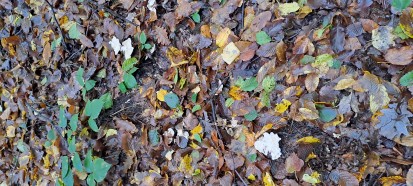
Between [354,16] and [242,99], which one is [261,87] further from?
[354,16]

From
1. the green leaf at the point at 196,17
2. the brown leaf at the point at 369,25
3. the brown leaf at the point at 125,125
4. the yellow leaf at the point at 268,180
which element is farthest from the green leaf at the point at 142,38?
the brown leaf at the point at 369,25

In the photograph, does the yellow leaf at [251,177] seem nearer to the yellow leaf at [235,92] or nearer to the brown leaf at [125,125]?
the yellow leaf at [235,92]

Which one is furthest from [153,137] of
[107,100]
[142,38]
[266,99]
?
[266,99]

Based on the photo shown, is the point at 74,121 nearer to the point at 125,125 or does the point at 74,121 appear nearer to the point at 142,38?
the point at 125,125

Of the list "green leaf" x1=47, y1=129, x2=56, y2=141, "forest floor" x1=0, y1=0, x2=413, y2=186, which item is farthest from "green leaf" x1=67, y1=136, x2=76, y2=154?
"green leaf" x1=47, y1=129, x2=56, y2=141

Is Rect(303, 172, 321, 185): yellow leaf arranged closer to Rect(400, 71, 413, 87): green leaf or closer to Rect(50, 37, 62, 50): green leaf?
Rect(400, 71, 413, 87): green leaf

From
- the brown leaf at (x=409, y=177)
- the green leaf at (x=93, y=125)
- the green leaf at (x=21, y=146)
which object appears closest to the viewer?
the brown leaf at (x=409, y=177)

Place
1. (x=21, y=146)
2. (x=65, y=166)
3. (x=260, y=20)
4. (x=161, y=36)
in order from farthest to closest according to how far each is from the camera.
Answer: (x=21, y=146), (x=65, y=166), (x=161, y=36), (x=260, y=20)
